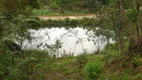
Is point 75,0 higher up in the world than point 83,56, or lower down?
higher up

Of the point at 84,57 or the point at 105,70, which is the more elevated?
the point at 84,57

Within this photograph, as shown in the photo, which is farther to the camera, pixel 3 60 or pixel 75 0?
pixel 75 0

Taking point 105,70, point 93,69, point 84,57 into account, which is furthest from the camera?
point 84,57

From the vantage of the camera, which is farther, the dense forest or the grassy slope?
the grassy slope

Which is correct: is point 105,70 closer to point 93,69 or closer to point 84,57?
point 93,69

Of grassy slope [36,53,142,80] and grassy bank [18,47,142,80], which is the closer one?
grassy bank [18,47,142,80]

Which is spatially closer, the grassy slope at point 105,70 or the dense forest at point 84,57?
the dense forest at point 84,57

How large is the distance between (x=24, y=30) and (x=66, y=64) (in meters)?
1.62

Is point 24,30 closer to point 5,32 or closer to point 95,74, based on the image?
point 5,32

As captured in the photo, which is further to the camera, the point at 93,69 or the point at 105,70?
the point at 105,70

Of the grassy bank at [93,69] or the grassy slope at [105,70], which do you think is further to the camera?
the grassy slope at [105,70]

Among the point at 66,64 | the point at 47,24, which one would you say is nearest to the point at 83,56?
the point at 66,64

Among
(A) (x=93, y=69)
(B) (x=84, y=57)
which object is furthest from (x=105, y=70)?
(B) (x=84, y=57)

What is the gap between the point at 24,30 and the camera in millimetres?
7156
